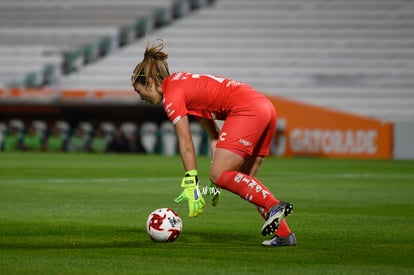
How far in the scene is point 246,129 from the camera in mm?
7988

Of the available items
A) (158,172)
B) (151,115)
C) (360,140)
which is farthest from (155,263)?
(151,115)

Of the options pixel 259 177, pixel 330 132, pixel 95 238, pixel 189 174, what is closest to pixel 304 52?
pixel 330 132

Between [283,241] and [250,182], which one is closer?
[250,182]

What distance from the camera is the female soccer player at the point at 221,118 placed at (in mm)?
7871

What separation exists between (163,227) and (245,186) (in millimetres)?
912

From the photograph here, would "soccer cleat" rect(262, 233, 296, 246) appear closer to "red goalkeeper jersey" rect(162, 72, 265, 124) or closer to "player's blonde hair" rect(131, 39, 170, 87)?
Result: "red goalkeeper jersey" rect(162, 72, 265, 124)

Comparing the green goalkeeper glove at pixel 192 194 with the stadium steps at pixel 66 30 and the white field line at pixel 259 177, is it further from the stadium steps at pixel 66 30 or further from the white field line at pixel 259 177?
the stadium steps at pixel 66 30

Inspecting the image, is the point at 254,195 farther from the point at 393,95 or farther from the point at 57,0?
the point at 57,0

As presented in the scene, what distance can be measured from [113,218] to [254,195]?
3.21 m

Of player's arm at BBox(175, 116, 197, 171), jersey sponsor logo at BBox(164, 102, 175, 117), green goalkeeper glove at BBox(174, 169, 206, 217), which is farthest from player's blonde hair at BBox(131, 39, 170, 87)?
green goalkeeper glove at BBox(174, 169, 206, 217)

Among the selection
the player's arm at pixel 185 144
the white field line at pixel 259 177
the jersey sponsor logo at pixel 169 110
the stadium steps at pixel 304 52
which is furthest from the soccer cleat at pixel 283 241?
the stadium steps at pixel 304 52

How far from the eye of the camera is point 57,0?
38031 millimetres

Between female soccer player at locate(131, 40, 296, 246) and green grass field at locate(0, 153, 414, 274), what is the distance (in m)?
0.42

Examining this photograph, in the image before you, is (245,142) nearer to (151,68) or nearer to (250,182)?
(250,182)
